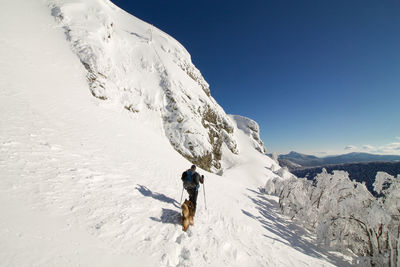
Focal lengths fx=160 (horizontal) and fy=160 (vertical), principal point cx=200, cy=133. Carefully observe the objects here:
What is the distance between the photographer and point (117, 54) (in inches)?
1066

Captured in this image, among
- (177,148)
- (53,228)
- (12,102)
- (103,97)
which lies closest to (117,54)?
(103,97)

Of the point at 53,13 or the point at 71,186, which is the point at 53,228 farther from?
the point at 53,13

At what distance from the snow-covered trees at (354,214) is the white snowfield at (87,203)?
1232 mm

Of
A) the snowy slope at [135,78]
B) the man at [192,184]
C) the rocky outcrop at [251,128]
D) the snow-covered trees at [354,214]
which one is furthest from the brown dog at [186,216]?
the rocky outcrop at [251,128]

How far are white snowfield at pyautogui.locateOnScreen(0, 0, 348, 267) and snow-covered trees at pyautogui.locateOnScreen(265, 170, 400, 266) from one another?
4.04ft

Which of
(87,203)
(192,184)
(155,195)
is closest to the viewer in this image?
(87,203)

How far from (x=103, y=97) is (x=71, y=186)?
1525cm

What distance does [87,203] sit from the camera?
5004mm

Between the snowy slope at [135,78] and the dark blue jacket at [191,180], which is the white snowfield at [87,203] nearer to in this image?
the dark blue jacket at [191,180]

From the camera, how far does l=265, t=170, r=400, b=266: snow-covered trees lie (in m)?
7.11

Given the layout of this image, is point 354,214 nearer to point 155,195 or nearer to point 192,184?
point 192,184

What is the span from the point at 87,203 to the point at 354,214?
1303cm

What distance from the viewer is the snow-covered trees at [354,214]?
711 centimetres

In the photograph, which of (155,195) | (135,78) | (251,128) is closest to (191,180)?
(155,195)
